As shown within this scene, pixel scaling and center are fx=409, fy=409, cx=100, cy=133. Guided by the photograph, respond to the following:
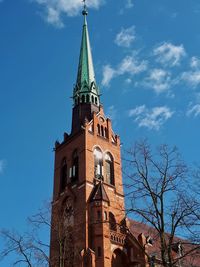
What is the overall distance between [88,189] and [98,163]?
4479 mm

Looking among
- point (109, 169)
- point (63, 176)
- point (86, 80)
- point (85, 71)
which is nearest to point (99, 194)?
point (109, 169)

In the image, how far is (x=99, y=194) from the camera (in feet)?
127

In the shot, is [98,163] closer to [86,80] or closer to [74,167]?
[74,167]

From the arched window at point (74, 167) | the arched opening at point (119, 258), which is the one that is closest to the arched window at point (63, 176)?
the arched window at point (74, 167)

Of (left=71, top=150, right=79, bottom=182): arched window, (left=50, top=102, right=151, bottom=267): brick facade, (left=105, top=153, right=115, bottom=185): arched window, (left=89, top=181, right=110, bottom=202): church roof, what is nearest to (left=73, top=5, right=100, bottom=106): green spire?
(left=50, top=102, right=151, bottom=267): brick facade

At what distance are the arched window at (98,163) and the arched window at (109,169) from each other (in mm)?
918

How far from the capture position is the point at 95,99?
2029 inches

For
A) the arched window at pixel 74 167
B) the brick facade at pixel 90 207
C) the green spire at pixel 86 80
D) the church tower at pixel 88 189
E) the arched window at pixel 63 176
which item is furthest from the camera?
the green spire at pixel 86 80

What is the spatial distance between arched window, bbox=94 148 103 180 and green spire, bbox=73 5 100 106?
8839 mm

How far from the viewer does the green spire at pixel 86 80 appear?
5144 cm

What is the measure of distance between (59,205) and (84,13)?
32.8 metres

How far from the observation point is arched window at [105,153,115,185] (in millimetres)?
43594

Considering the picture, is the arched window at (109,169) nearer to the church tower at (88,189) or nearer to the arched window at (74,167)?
the church tower at (88,189)

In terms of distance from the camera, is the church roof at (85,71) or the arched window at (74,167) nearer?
the arched window at (74,167)
